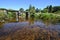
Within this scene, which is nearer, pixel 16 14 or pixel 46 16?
pixel 16 14

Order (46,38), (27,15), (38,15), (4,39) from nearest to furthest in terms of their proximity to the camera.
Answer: (4,39)
(46,38)
(27,15)
(38,15)

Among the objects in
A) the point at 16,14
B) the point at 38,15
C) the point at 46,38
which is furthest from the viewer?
the point at 38,15

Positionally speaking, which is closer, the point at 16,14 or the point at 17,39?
the point at 17,39

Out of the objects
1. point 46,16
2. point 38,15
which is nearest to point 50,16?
point 46,16

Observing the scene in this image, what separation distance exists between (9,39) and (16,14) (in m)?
26.3

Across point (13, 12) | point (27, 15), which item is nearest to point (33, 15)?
point (27, 15)

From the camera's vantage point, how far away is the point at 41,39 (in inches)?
412

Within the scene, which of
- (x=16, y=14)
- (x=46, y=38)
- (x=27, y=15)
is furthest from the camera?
(x=27, y=15)

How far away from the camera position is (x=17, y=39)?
10.2 m

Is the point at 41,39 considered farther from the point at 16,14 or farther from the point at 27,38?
the point at 16,14

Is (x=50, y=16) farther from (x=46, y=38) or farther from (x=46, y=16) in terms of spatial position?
(x=46, y=38)

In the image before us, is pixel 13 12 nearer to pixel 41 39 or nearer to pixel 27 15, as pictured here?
pixel 27 15

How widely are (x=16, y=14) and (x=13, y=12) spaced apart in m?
2.05

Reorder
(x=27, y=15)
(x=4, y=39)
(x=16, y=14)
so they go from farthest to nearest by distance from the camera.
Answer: (x=27, y=15) → (x=16, y=14) → (x=4, y=39)
